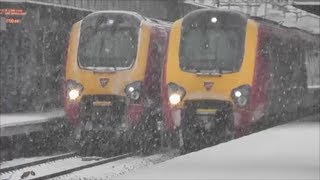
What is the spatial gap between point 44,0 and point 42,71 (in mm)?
2060

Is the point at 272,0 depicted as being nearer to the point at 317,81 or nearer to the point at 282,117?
the point at 317,81

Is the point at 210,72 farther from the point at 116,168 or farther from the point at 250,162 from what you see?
the point at 250,162

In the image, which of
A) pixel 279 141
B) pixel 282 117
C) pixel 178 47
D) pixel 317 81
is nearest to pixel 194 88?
pixel 178 47

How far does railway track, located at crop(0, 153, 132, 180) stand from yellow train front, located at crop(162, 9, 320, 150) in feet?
4.54

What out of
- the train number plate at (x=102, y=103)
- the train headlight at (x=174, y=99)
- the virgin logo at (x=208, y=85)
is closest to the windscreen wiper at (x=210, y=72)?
the virgin logo at (x=208, y=85)

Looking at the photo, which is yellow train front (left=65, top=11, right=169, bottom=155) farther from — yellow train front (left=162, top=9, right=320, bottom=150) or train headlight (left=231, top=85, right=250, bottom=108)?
train headlight (left=231, top=85, right=250, bottom=108)

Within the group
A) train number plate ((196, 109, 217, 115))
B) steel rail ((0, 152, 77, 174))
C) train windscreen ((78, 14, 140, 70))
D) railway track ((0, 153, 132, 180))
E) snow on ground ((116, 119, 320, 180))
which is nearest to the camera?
snow on ground ((116, 119, 320, 180))

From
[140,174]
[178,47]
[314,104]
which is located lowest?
[314,104]

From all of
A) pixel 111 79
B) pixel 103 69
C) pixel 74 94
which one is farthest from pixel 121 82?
pixel 74 94

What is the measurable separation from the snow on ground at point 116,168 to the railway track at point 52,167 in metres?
0.15

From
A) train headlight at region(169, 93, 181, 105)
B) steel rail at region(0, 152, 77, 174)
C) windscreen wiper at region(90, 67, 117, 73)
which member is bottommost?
steel rail at region(0, 152, 77, 174)

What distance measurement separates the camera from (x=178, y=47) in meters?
13.9

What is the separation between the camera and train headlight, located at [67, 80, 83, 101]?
1353 centimetres

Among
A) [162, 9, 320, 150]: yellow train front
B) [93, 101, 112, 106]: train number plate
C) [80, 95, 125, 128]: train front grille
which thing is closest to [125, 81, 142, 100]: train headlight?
[80, 95, 125, 128]: train front grille
